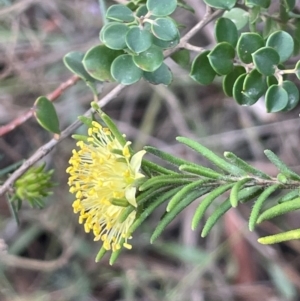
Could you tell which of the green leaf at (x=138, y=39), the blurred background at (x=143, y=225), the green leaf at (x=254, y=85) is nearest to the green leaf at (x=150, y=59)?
the green leaf at (x=138, y=39)

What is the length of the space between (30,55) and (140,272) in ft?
2.43

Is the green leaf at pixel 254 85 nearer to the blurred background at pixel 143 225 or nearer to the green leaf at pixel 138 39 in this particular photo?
the green leaf at pixel 138 39

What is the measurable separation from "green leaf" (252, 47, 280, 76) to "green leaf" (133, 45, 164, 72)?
0.12 meters

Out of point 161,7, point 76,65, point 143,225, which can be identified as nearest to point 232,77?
point 161,7

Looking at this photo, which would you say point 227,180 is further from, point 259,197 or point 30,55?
point 30,55

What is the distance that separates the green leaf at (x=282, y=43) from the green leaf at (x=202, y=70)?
9 centimetres

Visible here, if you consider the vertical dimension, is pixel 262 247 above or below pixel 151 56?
below

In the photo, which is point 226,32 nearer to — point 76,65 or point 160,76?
point 160,76

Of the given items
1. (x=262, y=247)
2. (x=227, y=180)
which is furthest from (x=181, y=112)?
(x=227, y=180)

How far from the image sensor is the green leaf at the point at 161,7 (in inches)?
26.9

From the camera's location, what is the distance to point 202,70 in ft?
2.42

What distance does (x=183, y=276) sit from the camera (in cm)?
160

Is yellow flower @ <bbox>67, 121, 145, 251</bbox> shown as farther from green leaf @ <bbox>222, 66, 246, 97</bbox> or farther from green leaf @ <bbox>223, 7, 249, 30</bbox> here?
green leaf @ <bbox>223, 7, 249, 30</bbox>

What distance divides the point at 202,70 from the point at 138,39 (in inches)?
4.3
